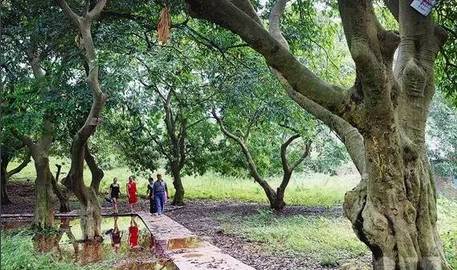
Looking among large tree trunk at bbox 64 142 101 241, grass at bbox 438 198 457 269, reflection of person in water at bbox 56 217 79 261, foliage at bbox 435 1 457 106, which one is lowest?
grass at bbox 438 198 457 269

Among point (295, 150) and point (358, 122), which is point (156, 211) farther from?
point (358, 122)

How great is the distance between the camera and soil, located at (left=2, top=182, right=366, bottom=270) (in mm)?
9531

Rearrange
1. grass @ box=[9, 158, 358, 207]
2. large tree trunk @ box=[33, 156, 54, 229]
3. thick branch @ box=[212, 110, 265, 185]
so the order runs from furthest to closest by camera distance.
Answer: grass @ box=[9, 158, 358, 207] → thick branch @ box=[212, 110, 265, 185] → large tree trunk @ box=[33, 156, 54, 229]

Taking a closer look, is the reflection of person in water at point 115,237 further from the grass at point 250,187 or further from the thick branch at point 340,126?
the grass at point 250,187

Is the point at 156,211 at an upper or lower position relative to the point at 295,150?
lower

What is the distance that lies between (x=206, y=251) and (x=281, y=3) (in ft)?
16.5

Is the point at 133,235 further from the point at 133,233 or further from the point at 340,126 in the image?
the point at 340,126

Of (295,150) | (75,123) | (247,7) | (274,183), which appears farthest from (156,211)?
(274,183)

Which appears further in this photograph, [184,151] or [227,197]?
[227,197]

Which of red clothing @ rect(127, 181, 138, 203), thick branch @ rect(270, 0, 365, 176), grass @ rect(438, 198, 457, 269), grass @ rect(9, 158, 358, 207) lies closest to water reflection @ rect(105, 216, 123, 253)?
red clothing @ rect(127, 181, 138, 203)

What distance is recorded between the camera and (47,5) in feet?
37.4

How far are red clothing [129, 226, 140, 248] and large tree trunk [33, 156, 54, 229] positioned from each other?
7.19 feet

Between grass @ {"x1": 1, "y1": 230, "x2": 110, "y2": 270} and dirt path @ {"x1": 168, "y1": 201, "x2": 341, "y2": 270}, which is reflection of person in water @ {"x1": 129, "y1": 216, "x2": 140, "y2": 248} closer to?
dirt path @ {"x1": 168, "y1": 201, "x2": 341, "y2": 270}

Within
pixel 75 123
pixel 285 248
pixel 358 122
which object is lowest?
pixel 285 248
